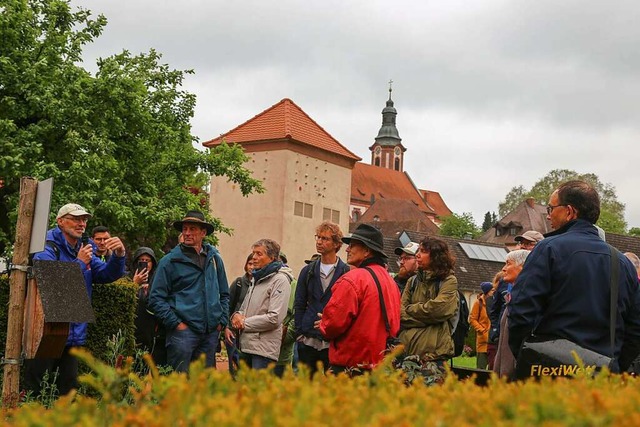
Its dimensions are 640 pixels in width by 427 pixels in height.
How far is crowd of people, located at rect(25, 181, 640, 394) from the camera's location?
4941 millimetres

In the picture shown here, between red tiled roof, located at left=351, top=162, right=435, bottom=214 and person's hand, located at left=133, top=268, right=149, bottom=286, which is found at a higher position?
red tiled roof, located at left=351, top=162, right=435, bottom=214

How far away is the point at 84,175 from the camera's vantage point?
24641mm

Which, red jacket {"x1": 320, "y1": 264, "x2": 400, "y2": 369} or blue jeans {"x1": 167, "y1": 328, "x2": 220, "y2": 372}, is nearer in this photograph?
red jacket {"x1": 320, "y1": 264, "x2": 400, "y2": 369}

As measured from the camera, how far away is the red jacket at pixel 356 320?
20.6 ft

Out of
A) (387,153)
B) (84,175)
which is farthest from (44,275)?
(387,153)

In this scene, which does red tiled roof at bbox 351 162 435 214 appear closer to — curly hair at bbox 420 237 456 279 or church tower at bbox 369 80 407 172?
church tower at bbox 369 80 407 172

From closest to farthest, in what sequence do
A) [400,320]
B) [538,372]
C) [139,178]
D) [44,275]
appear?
1. [538,372]
2. [44,275]
3. [400,320]
4. [139,178]

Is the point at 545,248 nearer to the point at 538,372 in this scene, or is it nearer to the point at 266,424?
the point at 538,372

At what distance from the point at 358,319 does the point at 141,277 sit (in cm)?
346

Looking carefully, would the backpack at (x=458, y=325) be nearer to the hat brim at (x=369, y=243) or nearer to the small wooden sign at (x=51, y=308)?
the hat brim at (x=369, y=243)

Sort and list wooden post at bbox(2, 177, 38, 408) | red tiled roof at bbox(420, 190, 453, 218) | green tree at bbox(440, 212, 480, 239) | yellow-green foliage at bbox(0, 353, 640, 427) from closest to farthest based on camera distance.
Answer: yellow-green foliage at bbox(0, 353, 640, 427)
wooden post at bbox(2, 177, 38, 408)
green tree at bbox(440, 212, 480, 239)
red tiled roof at bbox(420, 190, 453, 218)

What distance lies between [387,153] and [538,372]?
5658 inches

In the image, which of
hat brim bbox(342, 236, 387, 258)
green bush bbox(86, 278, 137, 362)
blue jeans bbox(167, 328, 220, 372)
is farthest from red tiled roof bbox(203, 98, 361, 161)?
hat brim bbox(342, 236, 387, 258)

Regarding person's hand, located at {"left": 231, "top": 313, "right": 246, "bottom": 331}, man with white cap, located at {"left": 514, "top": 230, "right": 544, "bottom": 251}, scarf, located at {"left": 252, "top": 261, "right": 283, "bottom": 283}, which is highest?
man with white cap, located at {"left": 514, "top": 230, "right": 544, "bottom": 251}
